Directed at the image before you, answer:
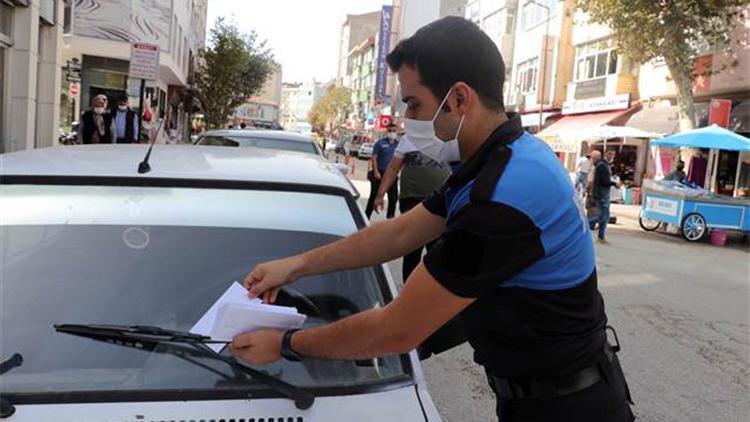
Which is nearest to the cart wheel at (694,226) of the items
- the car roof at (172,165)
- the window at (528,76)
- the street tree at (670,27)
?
the street tree at (670,27)

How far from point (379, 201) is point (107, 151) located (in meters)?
5.73

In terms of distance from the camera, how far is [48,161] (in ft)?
8.00

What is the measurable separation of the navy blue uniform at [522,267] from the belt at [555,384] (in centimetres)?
1

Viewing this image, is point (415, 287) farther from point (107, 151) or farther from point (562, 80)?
point (562, 80)

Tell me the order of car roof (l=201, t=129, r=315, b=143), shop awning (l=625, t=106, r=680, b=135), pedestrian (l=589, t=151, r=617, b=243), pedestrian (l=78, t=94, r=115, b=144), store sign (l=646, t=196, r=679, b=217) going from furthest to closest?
shop awning (l=625, t=106, r=680, b=135)
store sign (l=646, t=196, r=679, b=217)
pedestrian (l=589, t=151, r=617, b=243)
pedestrian (l=78, t=94, r=115, b=144)
car roof (l=201, t=129, r=315, b=143)

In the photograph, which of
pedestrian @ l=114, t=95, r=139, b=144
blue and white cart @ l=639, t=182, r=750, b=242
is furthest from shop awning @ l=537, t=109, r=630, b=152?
pedestrian @ l=114, t=95, r=139, b=144

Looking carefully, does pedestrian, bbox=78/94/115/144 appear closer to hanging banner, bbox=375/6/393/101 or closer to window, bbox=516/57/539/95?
window, bbox=516/57/539/95

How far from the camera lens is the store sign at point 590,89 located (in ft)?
92.7

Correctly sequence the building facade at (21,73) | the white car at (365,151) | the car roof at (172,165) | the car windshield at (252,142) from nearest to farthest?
the car roof at (172,165) < the car windshield at (252,142) < the building facade at (21,73) < the white car at (365,151)

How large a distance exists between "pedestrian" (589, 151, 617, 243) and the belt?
11.4 metres

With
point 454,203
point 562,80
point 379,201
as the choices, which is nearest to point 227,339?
point 454,203

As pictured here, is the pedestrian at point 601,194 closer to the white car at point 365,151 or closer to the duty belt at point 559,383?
the duty belt at point 559,383

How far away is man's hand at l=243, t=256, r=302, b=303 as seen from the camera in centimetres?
203

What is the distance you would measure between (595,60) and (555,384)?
98.0ft
